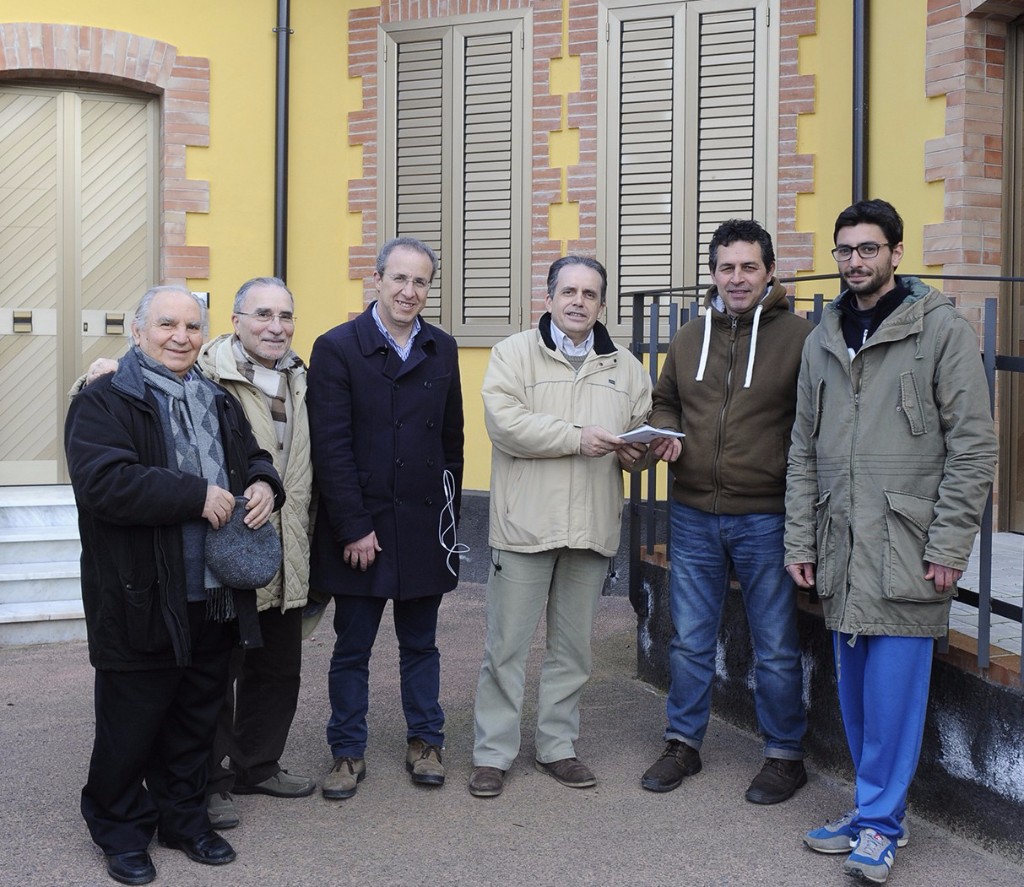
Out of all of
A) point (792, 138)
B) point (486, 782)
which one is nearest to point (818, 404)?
point (486, 782)

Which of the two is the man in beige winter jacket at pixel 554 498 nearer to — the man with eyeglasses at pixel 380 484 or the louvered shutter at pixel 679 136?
the man with eyeglasses at pixel 380 484

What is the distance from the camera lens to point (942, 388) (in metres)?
3.53

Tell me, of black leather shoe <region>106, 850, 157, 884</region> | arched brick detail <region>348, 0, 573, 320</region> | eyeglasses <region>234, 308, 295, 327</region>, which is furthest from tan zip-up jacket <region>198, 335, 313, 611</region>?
arched brick detail <region>348, 0, 573, 320</region>

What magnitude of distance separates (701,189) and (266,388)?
13.9 feet

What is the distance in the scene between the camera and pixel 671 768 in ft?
14.6

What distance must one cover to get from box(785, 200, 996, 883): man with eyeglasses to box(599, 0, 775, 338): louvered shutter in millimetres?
3870

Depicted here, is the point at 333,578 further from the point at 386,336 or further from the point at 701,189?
the point at 701,189

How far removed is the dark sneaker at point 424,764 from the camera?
4391mm

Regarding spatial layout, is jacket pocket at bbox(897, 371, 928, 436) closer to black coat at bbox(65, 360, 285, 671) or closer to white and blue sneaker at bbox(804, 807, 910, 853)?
white and blue sneaker at bbox(804, 807, 910, 853)

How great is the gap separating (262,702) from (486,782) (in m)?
0.83

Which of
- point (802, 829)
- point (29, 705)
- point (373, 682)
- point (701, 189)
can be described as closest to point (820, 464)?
point (802, 829)

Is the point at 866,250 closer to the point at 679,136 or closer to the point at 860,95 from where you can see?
the point at 860,95

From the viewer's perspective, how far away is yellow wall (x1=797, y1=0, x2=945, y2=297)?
21.9 ft

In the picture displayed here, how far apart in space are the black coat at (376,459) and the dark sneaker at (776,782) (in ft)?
4.24
